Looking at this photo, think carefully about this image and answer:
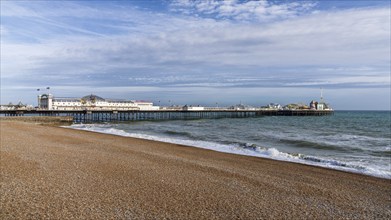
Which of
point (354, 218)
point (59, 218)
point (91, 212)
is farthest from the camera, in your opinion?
point (354, 218)

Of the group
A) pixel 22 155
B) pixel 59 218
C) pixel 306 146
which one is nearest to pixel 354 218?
pixel 59 218

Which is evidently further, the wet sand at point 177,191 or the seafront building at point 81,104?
the seafront building at point 81,104

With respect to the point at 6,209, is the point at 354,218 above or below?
below

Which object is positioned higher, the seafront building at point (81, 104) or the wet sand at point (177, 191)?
the seafront building at point (81, 104)

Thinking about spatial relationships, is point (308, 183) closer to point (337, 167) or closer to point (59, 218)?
point (337, 167)

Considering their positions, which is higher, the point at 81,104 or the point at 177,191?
the point at 81,104

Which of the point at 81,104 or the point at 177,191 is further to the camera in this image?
the point at 81,104

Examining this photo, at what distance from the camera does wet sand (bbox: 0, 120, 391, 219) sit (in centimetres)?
497

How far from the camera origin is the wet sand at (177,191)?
4969 millimetres

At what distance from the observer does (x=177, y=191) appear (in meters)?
6.18

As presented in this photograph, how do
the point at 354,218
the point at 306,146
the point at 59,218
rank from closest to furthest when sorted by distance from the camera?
the point at 59,218 → the point at 354,218 → the point at 306,146

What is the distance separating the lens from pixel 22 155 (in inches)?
383

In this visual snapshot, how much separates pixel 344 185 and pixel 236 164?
10.6 feet

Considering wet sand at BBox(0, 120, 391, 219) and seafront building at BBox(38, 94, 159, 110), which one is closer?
wet sand at BBox(0, 120, 391, 219)
